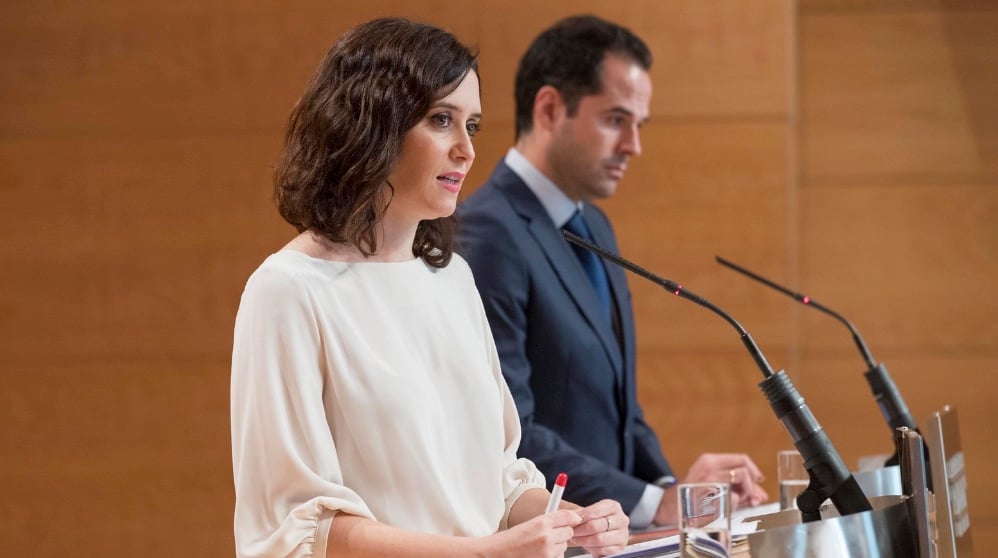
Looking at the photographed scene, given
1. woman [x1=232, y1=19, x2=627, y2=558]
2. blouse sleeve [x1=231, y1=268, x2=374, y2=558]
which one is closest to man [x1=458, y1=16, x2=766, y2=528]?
woman [x1=232, y1=19, x2=627, y2=558]

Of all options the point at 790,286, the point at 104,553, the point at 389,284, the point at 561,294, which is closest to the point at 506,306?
the point at 561,294

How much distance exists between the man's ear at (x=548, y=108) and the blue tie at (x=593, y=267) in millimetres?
223

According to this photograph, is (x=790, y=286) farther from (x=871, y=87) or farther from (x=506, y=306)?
(x=506, y=306)

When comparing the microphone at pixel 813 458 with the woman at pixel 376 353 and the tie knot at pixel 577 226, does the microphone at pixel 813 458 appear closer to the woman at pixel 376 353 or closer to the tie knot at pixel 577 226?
the woman at pixel 376 353

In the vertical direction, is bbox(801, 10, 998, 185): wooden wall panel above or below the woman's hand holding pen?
above

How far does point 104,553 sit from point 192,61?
5.36 ft

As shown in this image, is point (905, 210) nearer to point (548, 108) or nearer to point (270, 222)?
point (548, 108)

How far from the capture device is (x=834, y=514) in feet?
5.44

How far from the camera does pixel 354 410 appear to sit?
1.57m

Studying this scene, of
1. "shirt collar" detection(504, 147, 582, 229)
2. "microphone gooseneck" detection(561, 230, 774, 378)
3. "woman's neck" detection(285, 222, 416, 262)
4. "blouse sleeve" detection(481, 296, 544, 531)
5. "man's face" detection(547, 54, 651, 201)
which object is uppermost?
"man's face" detection(547, 54, 651, 201)

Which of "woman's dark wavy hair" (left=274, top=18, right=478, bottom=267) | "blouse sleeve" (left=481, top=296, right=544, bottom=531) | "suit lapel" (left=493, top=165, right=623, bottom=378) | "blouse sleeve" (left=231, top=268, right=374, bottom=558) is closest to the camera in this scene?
"blouse sleeve" (left=231, top=268, right=374, bottom=558)

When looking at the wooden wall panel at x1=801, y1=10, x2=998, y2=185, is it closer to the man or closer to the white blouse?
the man

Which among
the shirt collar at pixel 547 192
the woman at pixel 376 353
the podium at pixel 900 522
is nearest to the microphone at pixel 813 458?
the podium at pixel 900 522

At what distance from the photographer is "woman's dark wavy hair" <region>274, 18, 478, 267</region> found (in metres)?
1.66
